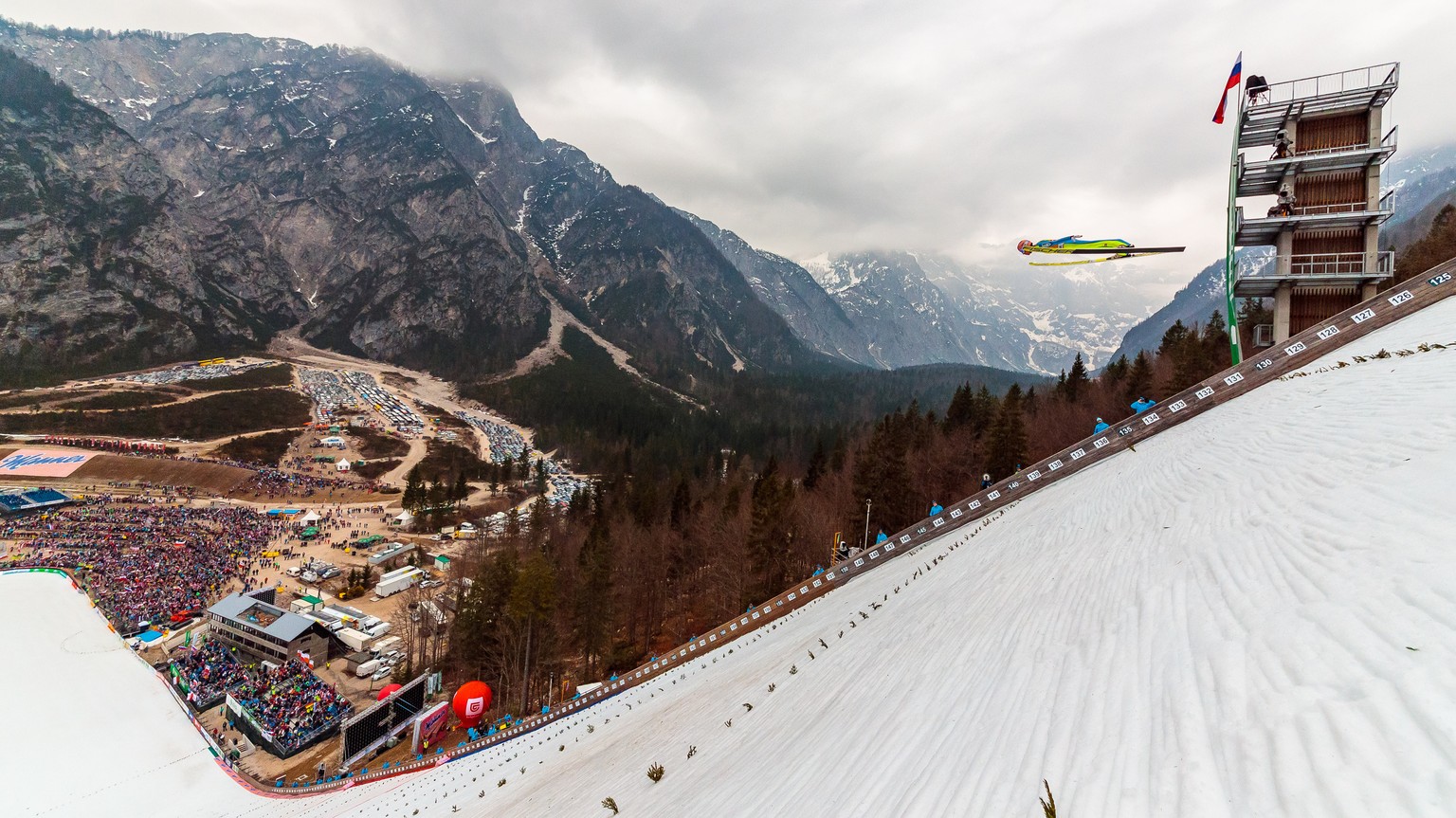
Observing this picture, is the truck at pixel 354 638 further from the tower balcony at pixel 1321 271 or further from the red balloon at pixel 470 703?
the tower balcony at pixel 1321 271

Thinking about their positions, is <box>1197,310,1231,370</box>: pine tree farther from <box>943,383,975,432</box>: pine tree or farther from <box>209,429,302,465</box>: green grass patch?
<box>209,429,302,465</box>: green grass patch

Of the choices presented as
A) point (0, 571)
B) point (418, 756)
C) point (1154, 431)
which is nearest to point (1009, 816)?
point (1154, 431)

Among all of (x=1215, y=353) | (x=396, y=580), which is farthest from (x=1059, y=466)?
(x=396, y=580)

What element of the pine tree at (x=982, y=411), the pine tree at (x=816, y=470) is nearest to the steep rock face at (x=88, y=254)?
the pine tree at (x=816, y=470)

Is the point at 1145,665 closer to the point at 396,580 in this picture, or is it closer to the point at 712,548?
the point at 712,548

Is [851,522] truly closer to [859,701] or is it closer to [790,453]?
[859,701]

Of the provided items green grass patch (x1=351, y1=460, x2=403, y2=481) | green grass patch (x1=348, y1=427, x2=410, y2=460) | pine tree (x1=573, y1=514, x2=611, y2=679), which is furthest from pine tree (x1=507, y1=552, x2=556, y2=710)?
green grass patch (x1=348, y1=427, x2=410, y2=460)
